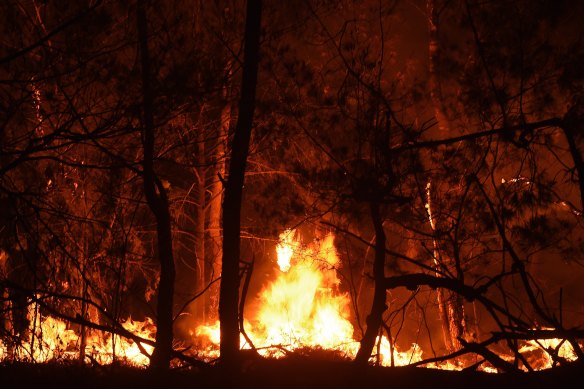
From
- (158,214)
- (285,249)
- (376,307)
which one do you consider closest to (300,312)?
(285,249)

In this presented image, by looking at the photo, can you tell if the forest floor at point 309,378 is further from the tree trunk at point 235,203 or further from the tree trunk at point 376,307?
the tree trunk at point 235,203

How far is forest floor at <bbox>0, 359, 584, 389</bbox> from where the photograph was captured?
2.93 m

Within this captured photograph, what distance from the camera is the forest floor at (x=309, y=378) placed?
2934mm

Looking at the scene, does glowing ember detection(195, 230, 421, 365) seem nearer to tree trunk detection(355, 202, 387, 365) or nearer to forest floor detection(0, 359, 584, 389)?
tree trunk detection(355, 202, 387, 365)

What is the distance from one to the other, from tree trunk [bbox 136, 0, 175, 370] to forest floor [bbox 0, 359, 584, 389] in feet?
4.83

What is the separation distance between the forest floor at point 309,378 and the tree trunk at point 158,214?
1.47 metres

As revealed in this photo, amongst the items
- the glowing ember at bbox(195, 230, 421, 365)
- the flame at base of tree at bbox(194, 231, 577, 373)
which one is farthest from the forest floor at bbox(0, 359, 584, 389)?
the glowing ember at bbox(195, 230, 421, 365)

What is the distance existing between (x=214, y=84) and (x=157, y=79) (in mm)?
617

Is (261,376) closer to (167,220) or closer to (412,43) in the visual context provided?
(167,220)

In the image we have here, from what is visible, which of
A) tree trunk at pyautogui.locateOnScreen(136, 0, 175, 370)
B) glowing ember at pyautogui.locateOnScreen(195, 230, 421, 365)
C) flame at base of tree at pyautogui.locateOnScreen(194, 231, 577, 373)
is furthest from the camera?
glowing ember at pyautogui.locateOnScreen(195, 230, 421, 365)

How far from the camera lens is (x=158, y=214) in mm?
5824

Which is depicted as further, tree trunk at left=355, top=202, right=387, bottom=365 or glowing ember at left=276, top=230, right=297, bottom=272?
glowing ember at left=276, top=230, right=297, bottom=272

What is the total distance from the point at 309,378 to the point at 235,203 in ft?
6.10

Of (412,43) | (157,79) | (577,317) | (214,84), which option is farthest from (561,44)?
(577,317)
